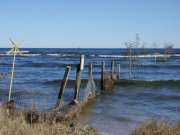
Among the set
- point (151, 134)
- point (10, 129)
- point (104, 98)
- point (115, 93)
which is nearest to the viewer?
point (10, 129)

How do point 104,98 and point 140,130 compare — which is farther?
point 104,98

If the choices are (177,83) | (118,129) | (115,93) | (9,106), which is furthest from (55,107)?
(177,83)

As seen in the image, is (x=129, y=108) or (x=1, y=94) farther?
(x=1, y=94)

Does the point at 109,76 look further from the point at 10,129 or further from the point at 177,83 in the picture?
the point at 10,129

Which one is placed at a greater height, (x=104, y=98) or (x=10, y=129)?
(x=10, y=129)

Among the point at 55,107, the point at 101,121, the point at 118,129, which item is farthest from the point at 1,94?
the point at 118,129

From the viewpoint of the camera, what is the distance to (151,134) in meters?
5.68

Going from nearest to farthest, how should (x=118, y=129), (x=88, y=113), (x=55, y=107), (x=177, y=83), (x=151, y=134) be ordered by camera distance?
(x=151, y=134) < (x=118, y=129) < (x=55, y=107) < (x=88, y=113) < (x=177, y=83)

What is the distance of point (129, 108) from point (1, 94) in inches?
236

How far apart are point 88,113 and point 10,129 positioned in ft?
17.3

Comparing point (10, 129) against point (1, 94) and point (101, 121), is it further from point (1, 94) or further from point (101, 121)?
point (1, 94)

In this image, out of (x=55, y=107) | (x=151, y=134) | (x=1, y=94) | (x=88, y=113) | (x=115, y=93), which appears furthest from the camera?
(x=115, y=93)

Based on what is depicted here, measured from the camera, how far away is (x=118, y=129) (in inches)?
316

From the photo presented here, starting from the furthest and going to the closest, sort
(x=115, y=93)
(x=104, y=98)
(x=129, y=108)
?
(x=115, y=93) → (x=104, y=98) → (x=129, y=108)
